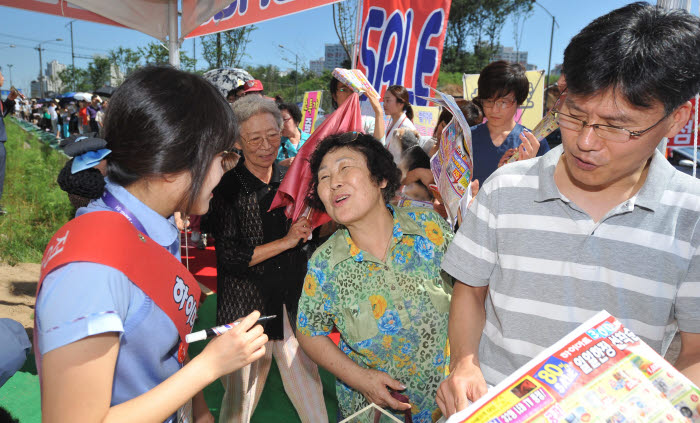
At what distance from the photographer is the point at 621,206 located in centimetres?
107

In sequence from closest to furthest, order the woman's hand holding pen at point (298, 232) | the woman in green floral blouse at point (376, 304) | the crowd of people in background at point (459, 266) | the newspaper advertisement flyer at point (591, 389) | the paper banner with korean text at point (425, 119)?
the newspaper advertisement flyer at point (591, 389) → the crowd of people in background at point (459, 266) → the woman in green floral blouse at point (376, 304) → the woman's hand holding pen at point (298, 232) → the paper banner with korean text at point (425, 119)

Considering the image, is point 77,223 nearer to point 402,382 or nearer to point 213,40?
point 402,382

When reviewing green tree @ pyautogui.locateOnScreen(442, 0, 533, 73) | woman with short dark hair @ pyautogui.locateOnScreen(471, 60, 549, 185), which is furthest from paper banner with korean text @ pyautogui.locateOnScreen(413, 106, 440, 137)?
green tree @ pyautogui.locateOnScreen(442, 0, 533, 73)

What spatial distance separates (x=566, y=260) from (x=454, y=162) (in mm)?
791

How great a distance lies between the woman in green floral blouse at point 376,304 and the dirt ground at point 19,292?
126 inches

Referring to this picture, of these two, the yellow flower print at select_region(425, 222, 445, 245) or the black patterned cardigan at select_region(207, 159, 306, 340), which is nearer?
the yellow flower print at select_region(425, 222, 445, 245)

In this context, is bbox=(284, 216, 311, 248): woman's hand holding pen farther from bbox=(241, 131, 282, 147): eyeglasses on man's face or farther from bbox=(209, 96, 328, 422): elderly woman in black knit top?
bbox=(241, 131, 282, 147): eyeglasses on man's face

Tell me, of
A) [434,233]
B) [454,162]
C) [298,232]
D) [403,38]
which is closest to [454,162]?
[454,162]

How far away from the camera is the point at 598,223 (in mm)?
1094

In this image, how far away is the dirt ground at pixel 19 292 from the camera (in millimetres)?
4051

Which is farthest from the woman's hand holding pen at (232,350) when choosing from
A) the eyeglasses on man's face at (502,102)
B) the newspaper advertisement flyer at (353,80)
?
the eyeglasses on man's face at (502,102)

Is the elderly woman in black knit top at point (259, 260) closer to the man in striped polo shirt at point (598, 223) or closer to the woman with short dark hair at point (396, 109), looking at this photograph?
the man in striped polo shirt at point (598, 223)

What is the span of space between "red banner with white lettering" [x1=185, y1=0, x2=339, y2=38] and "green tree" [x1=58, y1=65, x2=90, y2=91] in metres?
47.9

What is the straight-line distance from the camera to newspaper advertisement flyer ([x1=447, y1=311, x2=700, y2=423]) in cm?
78
